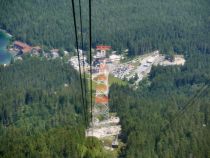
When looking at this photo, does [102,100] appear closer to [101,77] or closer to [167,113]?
[167,113]

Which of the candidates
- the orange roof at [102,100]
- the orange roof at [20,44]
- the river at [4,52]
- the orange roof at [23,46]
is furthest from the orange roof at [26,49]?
the orange roof at [102,100]

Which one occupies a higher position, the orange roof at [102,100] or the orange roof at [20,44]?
the orange roof at [102,100]

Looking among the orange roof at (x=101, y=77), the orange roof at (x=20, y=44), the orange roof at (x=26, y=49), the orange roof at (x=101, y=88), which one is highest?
the orange roof at (x=20, y=44)

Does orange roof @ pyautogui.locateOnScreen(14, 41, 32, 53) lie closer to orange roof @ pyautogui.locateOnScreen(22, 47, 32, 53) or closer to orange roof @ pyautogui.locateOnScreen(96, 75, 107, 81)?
orange roof @ pyautogui.locateOnScreen(22, 47, 32, 53)

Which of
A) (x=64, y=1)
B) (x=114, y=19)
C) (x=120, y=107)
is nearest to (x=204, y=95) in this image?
(x=120, y=107)

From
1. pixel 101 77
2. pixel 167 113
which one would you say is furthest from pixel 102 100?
pixel 101 77

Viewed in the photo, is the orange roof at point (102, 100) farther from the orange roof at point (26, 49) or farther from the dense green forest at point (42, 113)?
the orange roof at point (26, 49)

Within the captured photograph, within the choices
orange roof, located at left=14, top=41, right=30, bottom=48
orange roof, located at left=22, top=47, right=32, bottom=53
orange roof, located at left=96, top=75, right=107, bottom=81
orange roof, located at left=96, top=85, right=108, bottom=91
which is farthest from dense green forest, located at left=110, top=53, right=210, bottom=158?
orange roof, located at left=14, top=41, right=30, bottom=48
